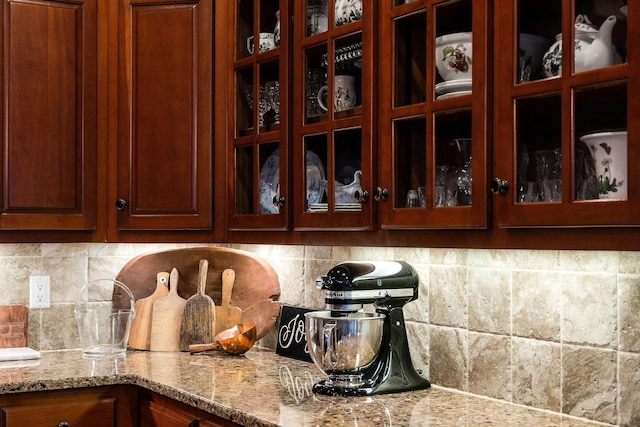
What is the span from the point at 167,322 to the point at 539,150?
181 cm

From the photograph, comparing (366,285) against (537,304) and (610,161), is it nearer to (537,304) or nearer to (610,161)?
(537,304)

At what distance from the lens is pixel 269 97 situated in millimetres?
2799

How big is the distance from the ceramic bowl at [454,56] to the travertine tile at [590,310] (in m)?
0.56

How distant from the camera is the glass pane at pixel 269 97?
2.75m

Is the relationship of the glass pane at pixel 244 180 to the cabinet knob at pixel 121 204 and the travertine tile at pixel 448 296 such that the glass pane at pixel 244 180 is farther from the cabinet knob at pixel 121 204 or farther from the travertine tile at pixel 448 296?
the travertine tile at pixel 448 296

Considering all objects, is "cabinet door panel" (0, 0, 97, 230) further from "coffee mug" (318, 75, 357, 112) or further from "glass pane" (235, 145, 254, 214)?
"coffee mug" (318, 75, 357, 112)

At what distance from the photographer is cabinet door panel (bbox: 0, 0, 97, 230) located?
2877mm

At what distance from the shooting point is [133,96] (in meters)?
3.04

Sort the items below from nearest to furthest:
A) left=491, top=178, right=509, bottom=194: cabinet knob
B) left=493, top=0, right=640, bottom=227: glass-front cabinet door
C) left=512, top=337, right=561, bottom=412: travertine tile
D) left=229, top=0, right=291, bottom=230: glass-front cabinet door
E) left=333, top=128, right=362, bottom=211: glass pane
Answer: left=493, top=0, right=640, bottom=227: glass-front cabinet door → left=491, top=178, right=509, bottom=194: cabinet knob → left=512, top=337, right=561, bottom=412: travertine tile → left=333, top=128, right=362, bottom=211: glass pane → left=229, top=0, right=291, bottom=230: glass-front cabinet door

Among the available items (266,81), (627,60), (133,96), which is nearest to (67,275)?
(133,96)

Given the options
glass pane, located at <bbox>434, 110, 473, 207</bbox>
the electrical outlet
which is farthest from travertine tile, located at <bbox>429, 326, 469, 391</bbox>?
the electrical outlet

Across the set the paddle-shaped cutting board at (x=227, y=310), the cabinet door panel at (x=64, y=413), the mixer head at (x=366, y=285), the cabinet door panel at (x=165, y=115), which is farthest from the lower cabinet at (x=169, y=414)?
the cabinet door panel at (x=165, y=115)

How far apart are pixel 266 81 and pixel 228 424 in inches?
45.1

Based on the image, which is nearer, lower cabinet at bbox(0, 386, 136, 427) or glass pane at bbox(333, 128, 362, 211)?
glass pane at bbox(333, 128, 362, 211)
